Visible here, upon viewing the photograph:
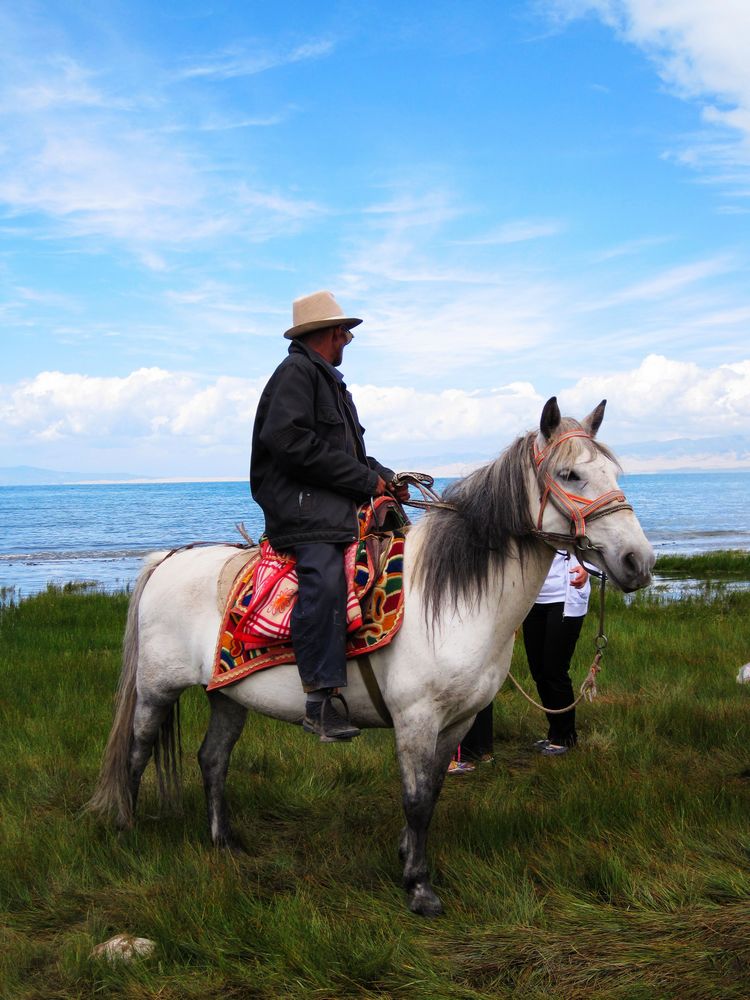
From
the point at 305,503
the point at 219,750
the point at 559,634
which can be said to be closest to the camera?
the point at 305,503

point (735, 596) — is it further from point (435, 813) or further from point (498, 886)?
point (498, 886)

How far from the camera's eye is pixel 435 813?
4934 mm

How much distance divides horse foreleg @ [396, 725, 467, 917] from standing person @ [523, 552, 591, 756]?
2.65m

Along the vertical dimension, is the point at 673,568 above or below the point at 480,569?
below

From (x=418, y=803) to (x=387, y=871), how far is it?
1.98 ft

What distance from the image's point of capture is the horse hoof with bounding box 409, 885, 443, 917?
12.1 feet

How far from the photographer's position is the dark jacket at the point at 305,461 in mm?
3928

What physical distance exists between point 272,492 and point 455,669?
1253 mm

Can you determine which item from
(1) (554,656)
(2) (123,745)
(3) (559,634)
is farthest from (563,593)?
(2) (123,745)

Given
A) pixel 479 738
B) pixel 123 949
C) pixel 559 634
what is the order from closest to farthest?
pixel 123 949, pixel 479 738, pixel 559 634

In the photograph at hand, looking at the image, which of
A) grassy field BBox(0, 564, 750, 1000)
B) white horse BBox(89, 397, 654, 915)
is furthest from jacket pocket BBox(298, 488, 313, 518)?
grassy field BBox(0, 564, 750, 1000)

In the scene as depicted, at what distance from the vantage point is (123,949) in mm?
3354

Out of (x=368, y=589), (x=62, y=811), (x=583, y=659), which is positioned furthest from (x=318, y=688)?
(x=583, y=659)

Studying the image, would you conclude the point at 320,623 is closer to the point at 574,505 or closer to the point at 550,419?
the point at 574,505
